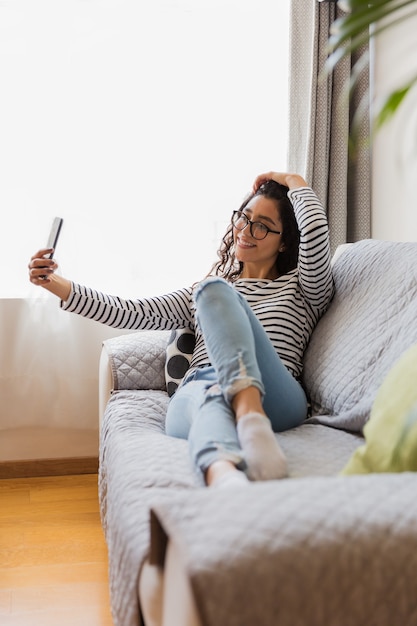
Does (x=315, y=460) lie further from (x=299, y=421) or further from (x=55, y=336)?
(x=55, y=336)

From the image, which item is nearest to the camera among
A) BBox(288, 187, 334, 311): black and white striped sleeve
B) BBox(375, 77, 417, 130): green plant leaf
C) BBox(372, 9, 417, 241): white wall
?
BBox(375, 77, 417, 130): green plant leaf

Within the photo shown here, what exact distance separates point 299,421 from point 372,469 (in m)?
0.68

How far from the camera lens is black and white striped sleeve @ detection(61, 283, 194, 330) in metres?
2.23

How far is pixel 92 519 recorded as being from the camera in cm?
245

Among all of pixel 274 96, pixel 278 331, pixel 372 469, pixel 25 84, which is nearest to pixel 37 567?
pixel 278 331

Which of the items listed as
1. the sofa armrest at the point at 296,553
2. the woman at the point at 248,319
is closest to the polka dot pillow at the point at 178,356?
the woman at the point at 248,319

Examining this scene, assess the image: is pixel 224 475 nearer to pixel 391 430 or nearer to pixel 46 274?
pixel 391 430

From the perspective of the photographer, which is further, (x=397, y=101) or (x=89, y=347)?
(x=89, y=347)

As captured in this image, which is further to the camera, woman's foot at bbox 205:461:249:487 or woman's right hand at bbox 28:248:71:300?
woman's right hand at bbox 28:248:71:300


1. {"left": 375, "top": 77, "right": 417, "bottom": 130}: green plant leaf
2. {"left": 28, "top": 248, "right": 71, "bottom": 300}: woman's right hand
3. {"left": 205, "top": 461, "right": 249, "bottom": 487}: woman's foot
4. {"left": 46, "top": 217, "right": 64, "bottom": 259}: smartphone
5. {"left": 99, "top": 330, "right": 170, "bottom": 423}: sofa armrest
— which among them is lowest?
{"left": 99, "top": 330, "right": 170, "bottom": 423}: sofa armrest

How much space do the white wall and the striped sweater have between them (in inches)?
19.9

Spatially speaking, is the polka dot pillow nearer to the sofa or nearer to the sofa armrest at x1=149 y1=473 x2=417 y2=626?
the sofa

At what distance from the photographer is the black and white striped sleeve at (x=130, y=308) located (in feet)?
7.32

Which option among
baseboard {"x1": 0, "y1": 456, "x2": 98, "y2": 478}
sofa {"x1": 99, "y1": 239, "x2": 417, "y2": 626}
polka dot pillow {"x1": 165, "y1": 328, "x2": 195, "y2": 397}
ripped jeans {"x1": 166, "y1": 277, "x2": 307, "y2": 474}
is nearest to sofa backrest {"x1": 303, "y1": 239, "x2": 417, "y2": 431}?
sofa {"x1": 99, "y1": 239, "x2": 417, "y2": 626}
